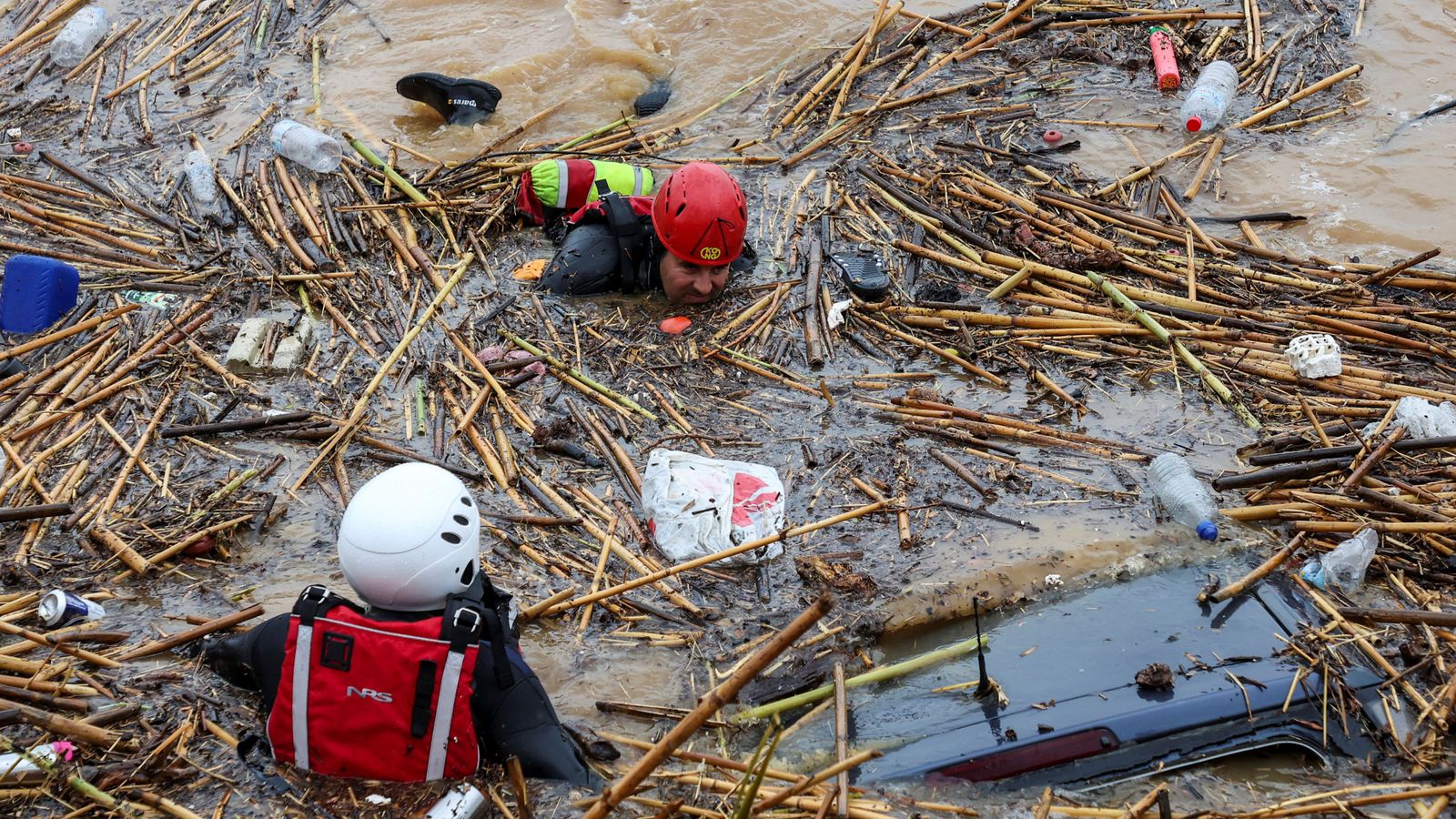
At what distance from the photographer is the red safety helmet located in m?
6.12

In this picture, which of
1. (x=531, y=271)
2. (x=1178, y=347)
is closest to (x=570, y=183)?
(x=531, y=271)

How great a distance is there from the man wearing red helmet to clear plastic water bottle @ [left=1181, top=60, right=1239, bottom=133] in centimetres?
363

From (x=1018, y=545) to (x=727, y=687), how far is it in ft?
8.64

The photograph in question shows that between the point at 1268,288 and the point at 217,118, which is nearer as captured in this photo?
the point at 1268,288

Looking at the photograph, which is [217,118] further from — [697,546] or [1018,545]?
[1018,545]

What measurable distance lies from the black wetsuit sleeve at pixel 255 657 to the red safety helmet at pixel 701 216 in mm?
3270

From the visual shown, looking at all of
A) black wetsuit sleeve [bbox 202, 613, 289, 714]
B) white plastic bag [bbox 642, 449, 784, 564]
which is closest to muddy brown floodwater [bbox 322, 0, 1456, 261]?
white plastic bag [bbox 642, 449, 784, 564]

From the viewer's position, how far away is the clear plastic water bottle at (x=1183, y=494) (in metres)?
4.69

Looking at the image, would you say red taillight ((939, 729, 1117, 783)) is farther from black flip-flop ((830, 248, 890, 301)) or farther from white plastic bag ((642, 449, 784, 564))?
black flip-flop ((830, 248, 890, 301))

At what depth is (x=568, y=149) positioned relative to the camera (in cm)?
777

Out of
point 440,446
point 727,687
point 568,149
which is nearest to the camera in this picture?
point 727,687

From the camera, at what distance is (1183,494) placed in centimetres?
483

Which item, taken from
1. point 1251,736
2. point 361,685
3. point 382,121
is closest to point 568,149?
point 382,121

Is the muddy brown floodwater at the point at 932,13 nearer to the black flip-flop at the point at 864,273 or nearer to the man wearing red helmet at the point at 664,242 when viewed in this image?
the black flip-flop at the point at 864,273
